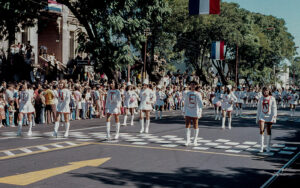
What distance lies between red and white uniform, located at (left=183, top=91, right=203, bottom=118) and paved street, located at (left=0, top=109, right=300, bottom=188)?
1.05 meters

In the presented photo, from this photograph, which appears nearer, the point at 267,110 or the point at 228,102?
the point at 267,110

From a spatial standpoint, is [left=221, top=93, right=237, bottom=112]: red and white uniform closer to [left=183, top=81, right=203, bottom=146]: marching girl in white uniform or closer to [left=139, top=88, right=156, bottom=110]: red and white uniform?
[left=139, top=88, right=156, bottom=110]: red and white uniform

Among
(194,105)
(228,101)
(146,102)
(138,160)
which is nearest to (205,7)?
(228,101)

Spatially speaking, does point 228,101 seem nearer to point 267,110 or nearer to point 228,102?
point 228,102

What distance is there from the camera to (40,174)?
7.83m

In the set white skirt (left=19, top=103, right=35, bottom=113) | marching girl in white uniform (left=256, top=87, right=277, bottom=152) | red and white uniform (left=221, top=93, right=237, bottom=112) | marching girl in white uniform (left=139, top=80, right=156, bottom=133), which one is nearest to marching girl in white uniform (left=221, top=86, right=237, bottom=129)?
red and white uniform (left=221, top=93, right=237, bottom=112)

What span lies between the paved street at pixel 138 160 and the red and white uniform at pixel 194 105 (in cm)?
105

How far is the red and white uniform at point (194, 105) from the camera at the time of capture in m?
12.2

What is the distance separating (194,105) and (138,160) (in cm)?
348

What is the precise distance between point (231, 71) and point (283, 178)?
5385cm

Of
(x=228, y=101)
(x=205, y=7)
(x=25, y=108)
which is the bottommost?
(x=25, y=108)

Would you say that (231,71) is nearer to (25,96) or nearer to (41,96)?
(41,96)

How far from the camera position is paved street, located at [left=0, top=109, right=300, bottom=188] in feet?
24.6

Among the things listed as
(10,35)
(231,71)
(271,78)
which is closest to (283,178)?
(10,35)
